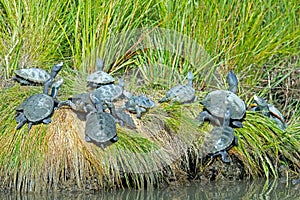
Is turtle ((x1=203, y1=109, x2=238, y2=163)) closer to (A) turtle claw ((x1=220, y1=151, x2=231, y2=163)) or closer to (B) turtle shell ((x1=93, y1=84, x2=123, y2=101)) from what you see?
(A) turtle claw ((x1=220, y1=151, x2=231, y2=163))

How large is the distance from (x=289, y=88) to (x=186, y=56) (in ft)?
3.50

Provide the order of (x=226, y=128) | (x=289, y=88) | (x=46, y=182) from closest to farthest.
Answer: (x=46, y=182) < (x=226, y=128) < (x=289, y=88)

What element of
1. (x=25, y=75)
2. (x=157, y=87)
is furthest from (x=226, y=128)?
(x=25, y=75)

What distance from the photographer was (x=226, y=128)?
15.6ft

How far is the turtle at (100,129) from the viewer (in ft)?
14.4

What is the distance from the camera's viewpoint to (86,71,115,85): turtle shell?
5000 millimetres

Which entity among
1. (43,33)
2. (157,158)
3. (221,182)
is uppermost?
(43,33)

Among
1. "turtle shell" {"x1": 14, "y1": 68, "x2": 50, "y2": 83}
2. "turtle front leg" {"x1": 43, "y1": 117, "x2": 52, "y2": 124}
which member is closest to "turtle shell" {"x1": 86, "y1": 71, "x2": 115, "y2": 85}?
"turtle shell" {"x1": 14, "y1": 68, "x2": 50, "y2": 83}

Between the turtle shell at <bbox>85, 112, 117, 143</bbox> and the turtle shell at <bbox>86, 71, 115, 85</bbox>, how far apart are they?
0.47 metres

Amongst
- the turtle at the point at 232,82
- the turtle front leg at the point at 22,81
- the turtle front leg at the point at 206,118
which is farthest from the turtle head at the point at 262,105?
the turtle front leg at the point at 22,81

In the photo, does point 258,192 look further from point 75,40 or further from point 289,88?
point 75,40

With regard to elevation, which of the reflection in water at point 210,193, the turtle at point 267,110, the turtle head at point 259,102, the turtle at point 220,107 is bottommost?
the reflection in water at point 210,193

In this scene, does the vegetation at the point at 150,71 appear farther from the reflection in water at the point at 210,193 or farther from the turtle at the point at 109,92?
the turtle at the point at 109,92

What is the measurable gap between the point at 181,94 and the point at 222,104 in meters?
0.34
